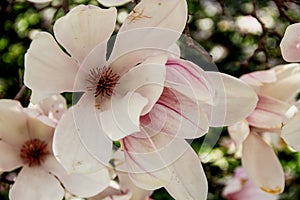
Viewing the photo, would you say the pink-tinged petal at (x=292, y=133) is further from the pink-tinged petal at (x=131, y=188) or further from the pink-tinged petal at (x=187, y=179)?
the pink-tinged petal at (x=131, y=188)

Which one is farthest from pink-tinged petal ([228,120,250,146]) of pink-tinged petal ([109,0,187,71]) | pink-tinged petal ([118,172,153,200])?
pink-tinged petal ([109,0,187,71])

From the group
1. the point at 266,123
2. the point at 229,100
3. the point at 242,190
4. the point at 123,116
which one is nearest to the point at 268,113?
the point at 266,123

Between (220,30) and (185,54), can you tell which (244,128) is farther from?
(220,30)

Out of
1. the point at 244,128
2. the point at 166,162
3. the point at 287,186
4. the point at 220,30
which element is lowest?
the point at 287,186

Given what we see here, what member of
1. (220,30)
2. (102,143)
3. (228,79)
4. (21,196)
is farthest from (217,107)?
(220,30)

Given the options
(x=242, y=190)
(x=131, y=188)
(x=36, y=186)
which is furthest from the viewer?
(x=242, y=190)

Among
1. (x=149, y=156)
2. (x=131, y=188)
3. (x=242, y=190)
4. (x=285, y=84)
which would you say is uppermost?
(x=149, y=156)

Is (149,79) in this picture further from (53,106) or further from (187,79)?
(53,106)
